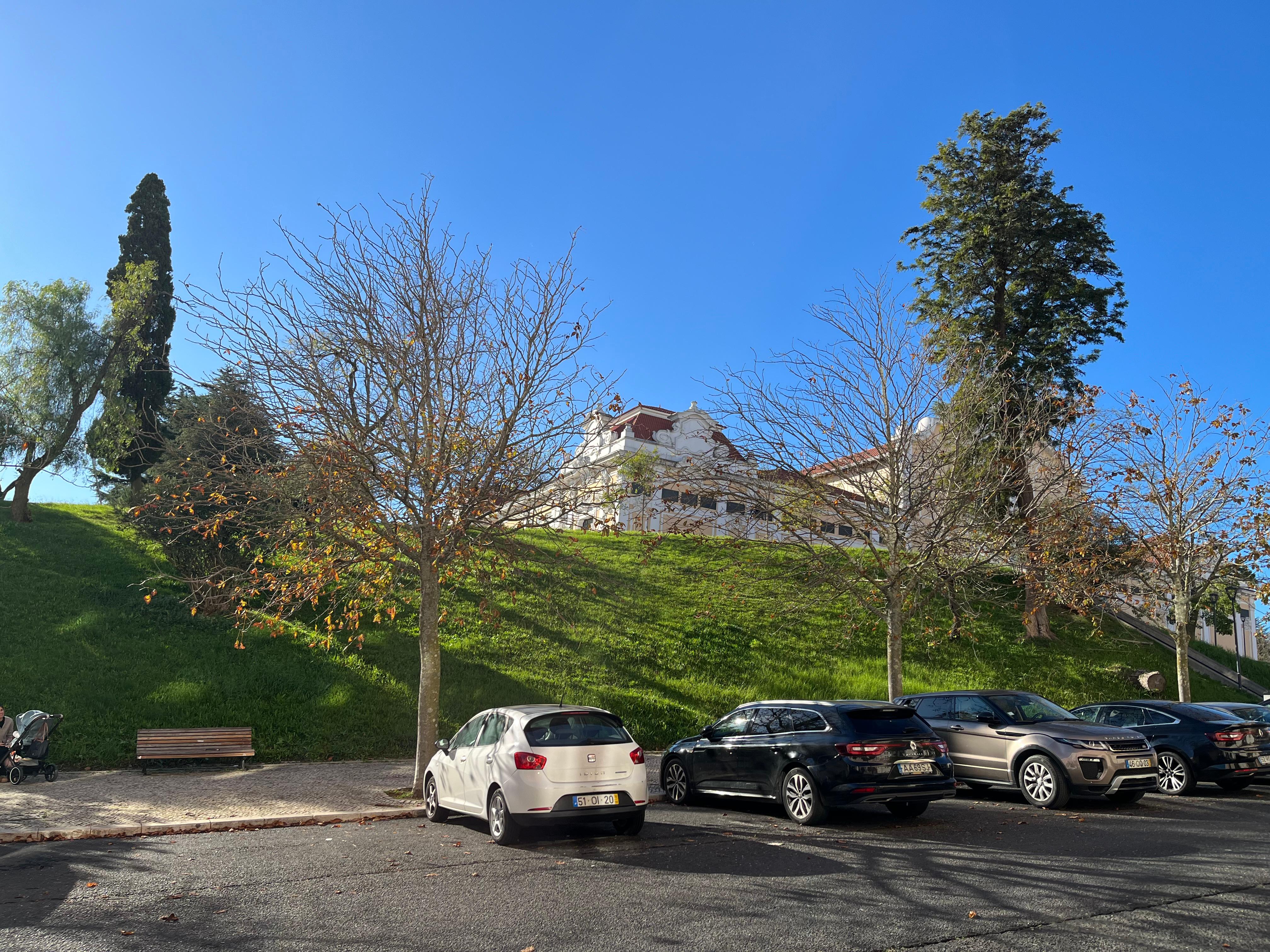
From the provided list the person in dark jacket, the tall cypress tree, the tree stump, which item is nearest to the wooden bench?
the person in dark jacket

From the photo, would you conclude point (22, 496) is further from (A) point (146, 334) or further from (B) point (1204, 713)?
(B) point (1204, 713)

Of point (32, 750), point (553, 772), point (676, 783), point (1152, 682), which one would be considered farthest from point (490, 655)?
point (1152, 682)

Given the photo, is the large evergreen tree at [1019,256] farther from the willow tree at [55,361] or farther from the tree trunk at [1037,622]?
the willow tree at [55,361]

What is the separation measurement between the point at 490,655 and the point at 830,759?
13.1m

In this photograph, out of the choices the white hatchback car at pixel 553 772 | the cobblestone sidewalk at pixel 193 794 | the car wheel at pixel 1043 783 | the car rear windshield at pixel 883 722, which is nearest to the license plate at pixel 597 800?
the white hatchback car at pixel 553 772

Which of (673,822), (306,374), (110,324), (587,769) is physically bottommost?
(673,822)

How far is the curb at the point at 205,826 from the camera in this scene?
31.6 feet

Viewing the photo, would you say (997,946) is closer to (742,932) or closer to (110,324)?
(742,932)

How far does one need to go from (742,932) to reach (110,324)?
30325 mm

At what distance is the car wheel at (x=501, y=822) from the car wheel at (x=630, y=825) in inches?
43.1

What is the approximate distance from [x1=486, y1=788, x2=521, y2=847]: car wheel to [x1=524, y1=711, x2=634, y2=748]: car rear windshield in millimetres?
710

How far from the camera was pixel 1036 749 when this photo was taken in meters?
12.3

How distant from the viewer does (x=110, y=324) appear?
1143 inches

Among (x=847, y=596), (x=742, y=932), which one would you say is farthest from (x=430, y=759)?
(x=847, y=596)
